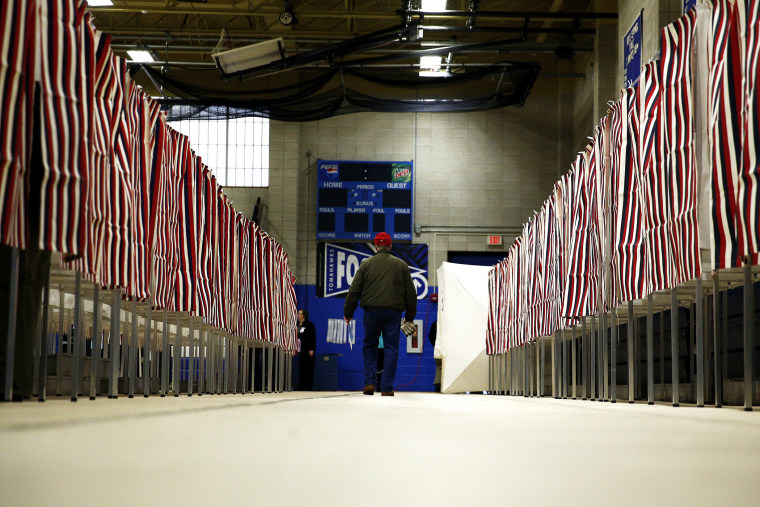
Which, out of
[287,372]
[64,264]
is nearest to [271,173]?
[287,372]

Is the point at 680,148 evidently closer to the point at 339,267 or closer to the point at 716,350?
the point at 716,350

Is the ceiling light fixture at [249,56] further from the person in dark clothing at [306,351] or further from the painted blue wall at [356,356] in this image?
the painted blue wall at [356,356]

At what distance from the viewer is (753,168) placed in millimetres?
3383

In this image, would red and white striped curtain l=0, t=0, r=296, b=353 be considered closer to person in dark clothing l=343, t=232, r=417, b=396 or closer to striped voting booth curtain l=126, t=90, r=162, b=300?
striped voting booth curtain l=126, t=90, r=162, b=300

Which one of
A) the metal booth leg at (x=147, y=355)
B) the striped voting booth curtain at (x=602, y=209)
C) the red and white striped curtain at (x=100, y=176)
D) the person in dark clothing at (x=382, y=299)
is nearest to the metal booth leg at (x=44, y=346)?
the red and white striped curtain at (x=100, y=176)

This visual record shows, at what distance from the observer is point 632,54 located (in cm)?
997

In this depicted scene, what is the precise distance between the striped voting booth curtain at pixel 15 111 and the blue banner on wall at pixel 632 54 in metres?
7.52

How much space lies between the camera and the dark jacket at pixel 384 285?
8102 mm

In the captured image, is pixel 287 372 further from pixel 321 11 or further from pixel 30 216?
pixel 30 216

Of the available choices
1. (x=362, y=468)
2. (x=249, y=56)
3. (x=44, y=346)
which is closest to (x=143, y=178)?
(x=44, y=346)

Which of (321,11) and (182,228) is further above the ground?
(321,11)

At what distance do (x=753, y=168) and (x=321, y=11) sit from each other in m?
12.0

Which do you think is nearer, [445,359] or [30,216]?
[30,216]

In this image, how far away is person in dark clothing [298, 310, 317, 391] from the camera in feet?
50.9
